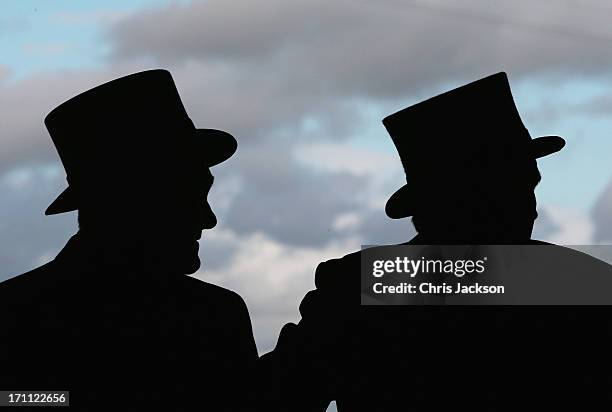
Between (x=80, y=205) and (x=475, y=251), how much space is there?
2.55 m

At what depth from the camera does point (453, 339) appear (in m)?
6.87

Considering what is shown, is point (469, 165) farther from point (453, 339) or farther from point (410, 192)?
point (453, 339)

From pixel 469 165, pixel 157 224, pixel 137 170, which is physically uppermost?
pixel 469 165

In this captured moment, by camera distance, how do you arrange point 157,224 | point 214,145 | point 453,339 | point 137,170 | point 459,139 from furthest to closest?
point 459,139
point 214,145
point 453,339
point 137,170
point 157,224

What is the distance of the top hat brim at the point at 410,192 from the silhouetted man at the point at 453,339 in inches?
1.1

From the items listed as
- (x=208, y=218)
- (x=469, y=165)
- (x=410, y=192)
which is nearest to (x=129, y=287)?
(x=208, y=218)

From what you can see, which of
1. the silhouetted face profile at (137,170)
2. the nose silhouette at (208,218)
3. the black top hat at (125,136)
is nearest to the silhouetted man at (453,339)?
the nose silhouette at (208,218)

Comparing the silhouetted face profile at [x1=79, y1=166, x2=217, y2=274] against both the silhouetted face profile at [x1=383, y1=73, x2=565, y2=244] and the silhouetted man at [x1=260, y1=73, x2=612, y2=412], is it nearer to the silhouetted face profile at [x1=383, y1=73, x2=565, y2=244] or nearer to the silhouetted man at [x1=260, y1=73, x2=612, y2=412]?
the silhouetted man at [x1=260, y1=73, x2=612, y2=412]

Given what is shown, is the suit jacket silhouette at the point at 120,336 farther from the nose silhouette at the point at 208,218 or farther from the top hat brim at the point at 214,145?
the top hat brim at the point at 214,145

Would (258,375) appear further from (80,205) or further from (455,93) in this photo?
(455,93)

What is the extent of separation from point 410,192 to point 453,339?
3.34 feet

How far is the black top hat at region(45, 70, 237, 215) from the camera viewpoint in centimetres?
674

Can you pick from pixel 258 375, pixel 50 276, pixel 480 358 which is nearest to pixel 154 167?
pixel 50 276

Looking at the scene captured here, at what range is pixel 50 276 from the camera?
6691 millimetres
